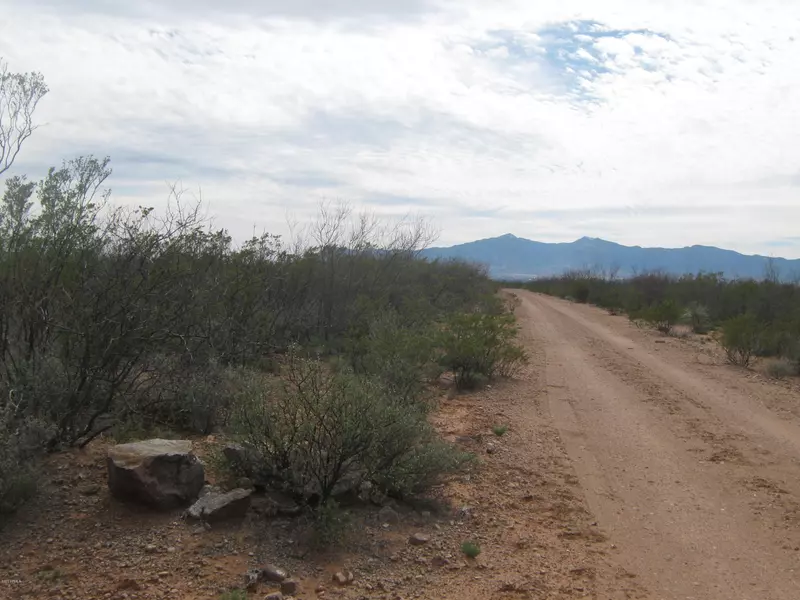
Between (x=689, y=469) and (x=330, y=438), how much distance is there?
4433 millimetres

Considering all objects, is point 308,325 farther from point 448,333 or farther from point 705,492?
point 705,492

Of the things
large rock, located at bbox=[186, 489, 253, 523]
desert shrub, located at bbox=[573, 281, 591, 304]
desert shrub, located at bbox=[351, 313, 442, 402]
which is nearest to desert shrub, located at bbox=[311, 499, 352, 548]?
Result: large rock, located at bbox=[186, 489, 253, 523]

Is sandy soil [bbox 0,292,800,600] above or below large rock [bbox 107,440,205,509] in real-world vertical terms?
below

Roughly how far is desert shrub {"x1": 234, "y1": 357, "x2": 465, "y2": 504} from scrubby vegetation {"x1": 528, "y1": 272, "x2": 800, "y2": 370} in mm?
12099

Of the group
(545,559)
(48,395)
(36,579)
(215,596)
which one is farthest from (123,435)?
(545,559)

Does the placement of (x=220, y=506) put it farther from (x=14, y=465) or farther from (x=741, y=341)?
(x=741, y=341)

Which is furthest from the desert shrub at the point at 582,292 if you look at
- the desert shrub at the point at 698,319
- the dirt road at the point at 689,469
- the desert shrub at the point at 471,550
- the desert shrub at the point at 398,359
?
the desert shrub at the point at 471,550

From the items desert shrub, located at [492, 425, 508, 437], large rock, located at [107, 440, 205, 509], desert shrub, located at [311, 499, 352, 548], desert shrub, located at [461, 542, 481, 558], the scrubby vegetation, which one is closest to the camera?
desert shrub, located at [311, 499, 352, 548]

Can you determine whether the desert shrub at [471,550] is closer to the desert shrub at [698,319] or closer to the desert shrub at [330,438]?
the desert shrub at [330,438]

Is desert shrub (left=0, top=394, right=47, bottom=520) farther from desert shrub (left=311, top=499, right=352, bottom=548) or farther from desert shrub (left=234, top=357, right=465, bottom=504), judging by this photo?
desert shrub (left=311, top=499, right=352, bottom=548)

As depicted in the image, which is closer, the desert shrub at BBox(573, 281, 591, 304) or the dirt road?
the dirt road

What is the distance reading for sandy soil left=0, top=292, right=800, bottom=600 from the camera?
4.78 metres

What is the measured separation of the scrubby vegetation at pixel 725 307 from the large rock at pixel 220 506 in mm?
13438

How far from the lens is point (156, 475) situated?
18.3ft
